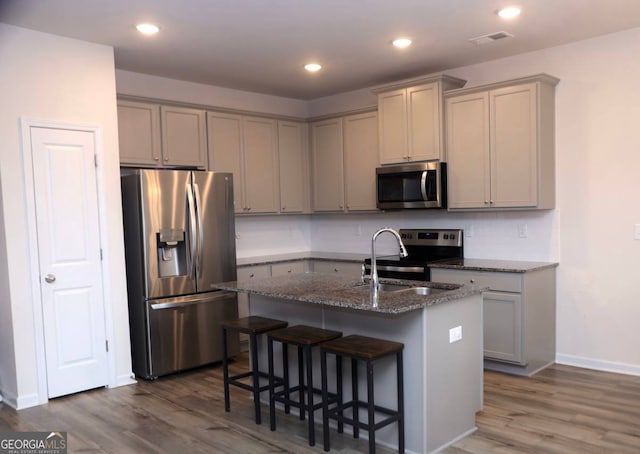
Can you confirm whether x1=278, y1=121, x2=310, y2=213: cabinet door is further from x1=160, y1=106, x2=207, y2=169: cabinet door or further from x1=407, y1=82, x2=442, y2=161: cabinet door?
x1=407, y1=82, x2=442, y2=161: cabinet door

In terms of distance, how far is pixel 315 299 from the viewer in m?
2.82

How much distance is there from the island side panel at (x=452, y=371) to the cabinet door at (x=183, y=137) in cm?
301

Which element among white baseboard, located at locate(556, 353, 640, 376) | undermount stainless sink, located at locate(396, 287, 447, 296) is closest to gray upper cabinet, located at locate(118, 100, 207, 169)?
undermount stainless sink, located at locate(396, 287, 447, 296)

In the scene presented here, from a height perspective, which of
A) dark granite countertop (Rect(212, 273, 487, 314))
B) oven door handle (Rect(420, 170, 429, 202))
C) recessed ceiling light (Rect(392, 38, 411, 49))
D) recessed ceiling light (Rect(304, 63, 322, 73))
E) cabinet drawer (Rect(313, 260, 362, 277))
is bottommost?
cabinet drawer (Rect(313, 260, 362, 277))

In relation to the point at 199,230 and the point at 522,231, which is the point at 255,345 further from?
the point at 522,231

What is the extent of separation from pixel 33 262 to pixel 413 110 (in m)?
3.36

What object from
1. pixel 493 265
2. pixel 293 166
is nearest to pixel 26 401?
pixel 293 166

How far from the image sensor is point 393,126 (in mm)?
4941

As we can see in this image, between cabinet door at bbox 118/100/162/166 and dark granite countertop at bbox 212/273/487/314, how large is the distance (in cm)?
174

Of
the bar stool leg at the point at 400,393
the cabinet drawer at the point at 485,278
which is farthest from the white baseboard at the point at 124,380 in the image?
the cabinet drawer at the point at 485,278

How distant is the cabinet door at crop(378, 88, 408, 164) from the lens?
4.87 m

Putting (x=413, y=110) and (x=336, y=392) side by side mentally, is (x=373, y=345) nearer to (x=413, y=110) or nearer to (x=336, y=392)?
(x=336, y=392)

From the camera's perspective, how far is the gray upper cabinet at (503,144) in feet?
13.6

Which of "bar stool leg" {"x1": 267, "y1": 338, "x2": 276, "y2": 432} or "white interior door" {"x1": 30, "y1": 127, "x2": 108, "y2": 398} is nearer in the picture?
"bar stool leg" {"x1": 267, "y1": 338, "x2": 276, "y2": 432}
